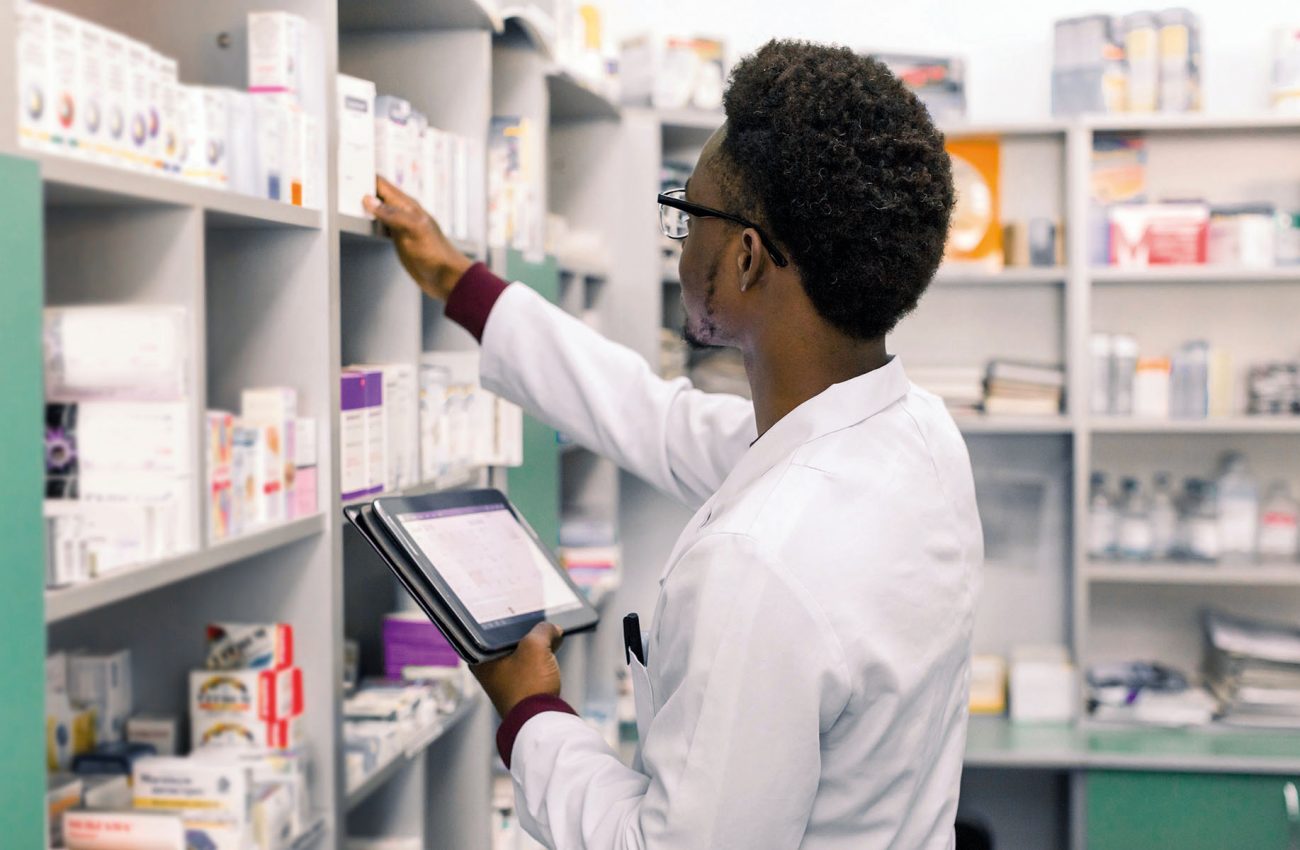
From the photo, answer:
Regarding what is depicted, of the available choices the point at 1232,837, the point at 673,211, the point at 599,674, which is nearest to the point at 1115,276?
the point at 1232,837

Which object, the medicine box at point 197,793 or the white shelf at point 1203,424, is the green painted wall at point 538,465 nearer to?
the medicine box at point 197,793

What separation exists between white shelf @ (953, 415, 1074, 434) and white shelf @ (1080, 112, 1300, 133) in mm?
888

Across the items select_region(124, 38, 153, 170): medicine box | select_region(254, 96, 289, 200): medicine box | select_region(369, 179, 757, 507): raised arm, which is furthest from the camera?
select_region(369, 179, 757, 507): raised arm

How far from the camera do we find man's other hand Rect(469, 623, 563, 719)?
1515mm

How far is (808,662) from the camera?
3.98 feet

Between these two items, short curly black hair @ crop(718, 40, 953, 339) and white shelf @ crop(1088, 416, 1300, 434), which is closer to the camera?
short curly black hair @ crop(718, 40, 953, 339)

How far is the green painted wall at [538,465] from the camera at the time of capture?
104 inches

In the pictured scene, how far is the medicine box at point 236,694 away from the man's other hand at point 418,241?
697 millimetres

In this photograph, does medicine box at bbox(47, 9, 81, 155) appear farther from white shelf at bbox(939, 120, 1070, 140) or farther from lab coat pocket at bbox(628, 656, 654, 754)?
white shelf at bbox(939, 120, 1070, 140)

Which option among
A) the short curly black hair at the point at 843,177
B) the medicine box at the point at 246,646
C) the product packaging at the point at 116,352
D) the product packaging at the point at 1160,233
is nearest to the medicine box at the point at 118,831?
the medicine box at the point at 246,646

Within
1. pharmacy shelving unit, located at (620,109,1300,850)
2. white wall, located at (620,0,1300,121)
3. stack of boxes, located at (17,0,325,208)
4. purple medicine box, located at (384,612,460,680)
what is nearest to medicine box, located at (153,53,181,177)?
stack of boxes, located at (17,0,325,208)

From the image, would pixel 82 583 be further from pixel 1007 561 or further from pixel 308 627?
pixel 1007 561

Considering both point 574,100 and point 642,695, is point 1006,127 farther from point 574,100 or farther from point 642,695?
point 642,695

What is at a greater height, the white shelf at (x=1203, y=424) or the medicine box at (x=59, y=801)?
the white shelf at (x=1203, y=424)
